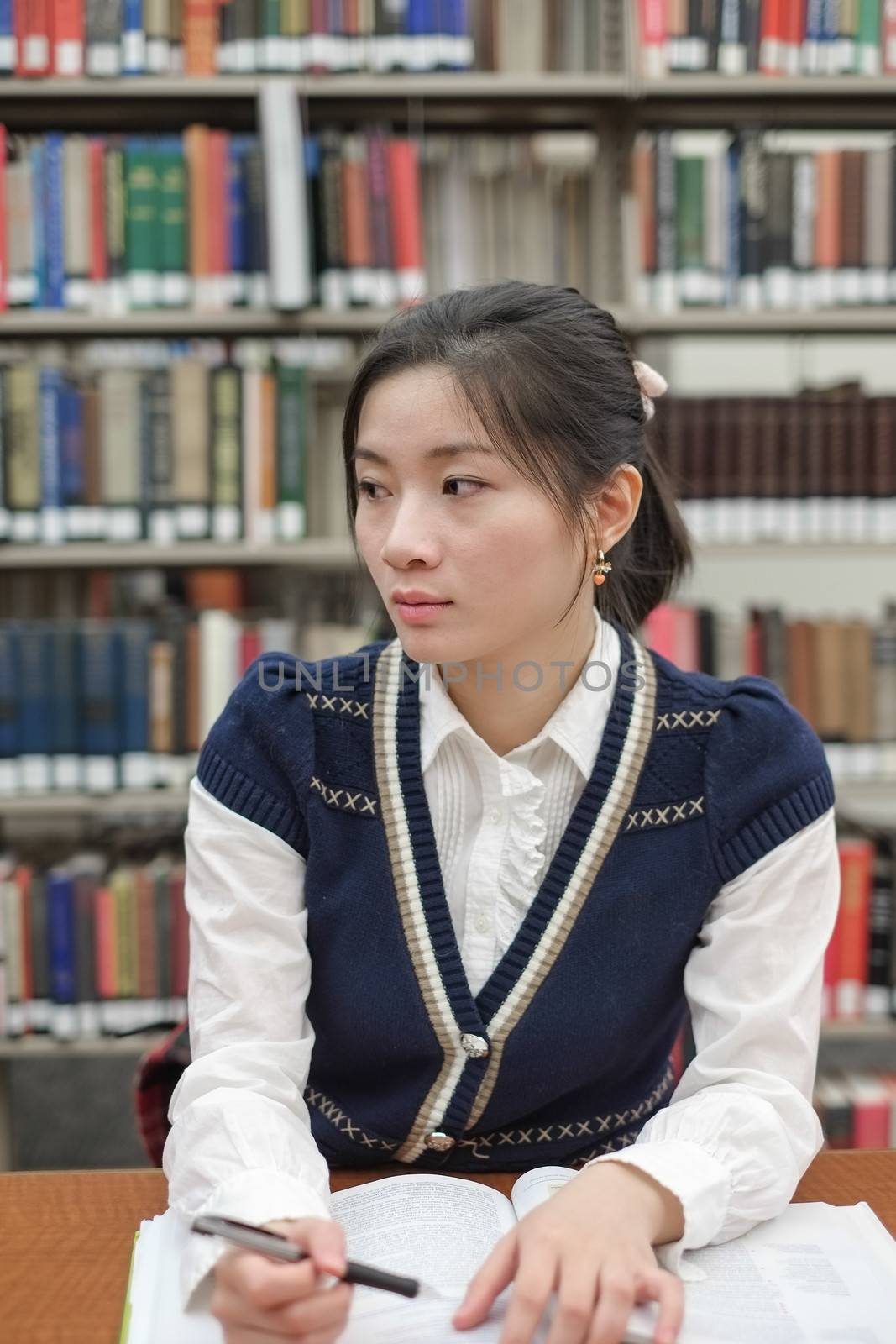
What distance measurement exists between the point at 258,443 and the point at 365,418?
4.03 feet

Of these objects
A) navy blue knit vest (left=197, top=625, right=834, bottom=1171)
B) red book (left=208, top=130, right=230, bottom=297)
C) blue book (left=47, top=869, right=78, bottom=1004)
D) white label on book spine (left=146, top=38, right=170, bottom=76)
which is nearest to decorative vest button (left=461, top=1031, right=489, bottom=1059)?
navy blue knit vest (left=197, top=625, right=834, bottom=1171)

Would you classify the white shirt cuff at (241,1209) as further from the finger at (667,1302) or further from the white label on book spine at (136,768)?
the white label on book spine at (136,768)

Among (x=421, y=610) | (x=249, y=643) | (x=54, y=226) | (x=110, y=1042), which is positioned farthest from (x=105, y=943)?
(x=421, y=610)

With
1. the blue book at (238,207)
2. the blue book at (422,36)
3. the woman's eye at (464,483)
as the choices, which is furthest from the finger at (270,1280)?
the blue book at (422,36)

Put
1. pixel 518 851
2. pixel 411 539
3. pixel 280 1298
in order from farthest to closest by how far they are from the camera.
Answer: pixel 518 851 < pixel 411 539 < pixel 280 1298

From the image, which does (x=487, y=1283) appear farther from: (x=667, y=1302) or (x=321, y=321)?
(x=321, y=321)

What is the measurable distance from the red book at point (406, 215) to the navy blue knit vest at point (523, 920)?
131 cm

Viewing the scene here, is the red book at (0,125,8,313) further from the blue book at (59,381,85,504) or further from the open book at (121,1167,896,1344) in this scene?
the open book at (121,1167,896,1344)

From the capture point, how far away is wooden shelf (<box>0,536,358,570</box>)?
6.69 feet

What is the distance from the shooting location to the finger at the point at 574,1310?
602mm

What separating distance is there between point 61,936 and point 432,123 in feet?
5.37

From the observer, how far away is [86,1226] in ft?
2.43

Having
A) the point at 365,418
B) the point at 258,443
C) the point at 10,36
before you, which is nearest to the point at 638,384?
the point at 365,418

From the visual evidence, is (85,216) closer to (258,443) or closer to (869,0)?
(258,443)
